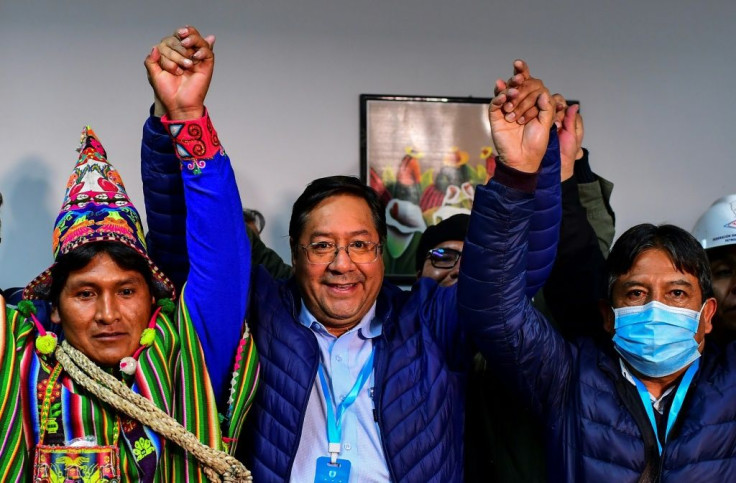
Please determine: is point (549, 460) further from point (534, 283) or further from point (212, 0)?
point (212, 0)

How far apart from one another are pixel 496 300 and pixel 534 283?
0.20 metres

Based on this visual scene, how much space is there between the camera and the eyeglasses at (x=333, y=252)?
2.36 meters

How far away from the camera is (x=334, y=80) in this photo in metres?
3.80

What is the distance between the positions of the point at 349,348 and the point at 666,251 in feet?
2.81

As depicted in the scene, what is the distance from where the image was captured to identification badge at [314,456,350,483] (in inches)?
86.5

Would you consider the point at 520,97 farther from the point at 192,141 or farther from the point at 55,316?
the point at 55,316

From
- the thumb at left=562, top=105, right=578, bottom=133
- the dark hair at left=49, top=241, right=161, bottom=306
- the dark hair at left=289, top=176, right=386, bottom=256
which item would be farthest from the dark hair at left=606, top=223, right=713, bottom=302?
the dark hair at left=49, top=241, right=161, bottom=306

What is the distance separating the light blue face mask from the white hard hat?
2.90ft

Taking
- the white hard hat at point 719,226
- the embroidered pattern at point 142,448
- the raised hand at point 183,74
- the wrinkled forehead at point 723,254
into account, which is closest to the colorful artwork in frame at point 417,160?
the white hard hat at point 719,226

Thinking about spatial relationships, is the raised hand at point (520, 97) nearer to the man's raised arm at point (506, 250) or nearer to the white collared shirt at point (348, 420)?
the man's raised arm at point (506, 250)

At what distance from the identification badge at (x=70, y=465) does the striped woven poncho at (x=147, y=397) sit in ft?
0.06

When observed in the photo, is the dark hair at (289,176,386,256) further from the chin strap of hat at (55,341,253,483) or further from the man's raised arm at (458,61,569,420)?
the chin strap of hat at (55,341,253,483)

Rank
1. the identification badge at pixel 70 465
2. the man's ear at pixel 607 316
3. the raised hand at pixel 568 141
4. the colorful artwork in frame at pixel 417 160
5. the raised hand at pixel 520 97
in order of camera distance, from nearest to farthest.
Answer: the identification badge at pixel 70 465 → the raised hand at pixel 520 97 → the man's ear at pixel 607 316 → the raised hand at pixel 568 141 → the colorful artwork in frame at pixel 417 160

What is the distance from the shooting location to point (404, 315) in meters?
2.40
